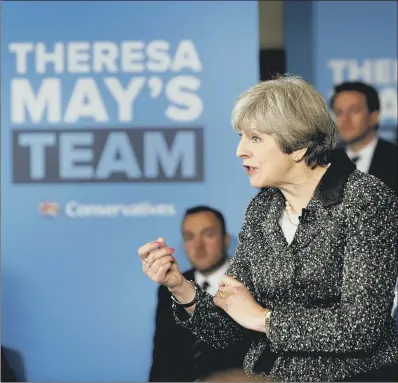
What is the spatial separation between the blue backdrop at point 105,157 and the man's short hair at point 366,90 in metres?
0.60

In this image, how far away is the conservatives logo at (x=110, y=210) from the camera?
506 cm

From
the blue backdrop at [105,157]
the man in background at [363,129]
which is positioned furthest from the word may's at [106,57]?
the man in background at [363,129]

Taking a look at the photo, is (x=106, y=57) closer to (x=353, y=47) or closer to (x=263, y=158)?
(x=353, y=47)

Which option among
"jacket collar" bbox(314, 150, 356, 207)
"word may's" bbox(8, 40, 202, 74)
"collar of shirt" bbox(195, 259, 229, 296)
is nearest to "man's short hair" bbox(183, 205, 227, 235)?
"collar of shirt" bbox(195, 259, 229, 296)

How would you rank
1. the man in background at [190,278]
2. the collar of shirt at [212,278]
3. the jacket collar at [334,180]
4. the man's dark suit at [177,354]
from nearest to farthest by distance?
the jacket collar at [334,180] → the man's dark suit at [177,354] → the man in background at [190,278] → the collar of shirt at [212,278]

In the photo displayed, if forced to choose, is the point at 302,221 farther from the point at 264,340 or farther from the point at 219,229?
the point at 219,229

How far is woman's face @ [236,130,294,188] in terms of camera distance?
2217mm

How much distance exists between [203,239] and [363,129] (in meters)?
1.17

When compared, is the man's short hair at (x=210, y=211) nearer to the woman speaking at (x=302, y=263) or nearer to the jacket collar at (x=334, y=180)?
the woman speaking at (x=302, y=263)

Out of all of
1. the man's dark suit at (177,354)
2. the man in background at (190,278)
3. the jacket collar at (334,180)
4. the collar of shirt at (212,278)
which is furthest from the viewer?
the collar of shirt at (212,278)

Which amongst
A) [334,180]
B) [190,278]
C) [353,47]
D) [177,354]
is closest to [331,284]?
[334,180]

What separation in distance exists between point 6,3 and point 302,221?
135 inches

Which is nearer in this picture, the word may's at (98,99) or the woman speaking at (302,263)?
the woman speaking at (302,263)

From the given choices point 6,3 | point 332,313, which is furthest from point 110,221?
point 332,313
